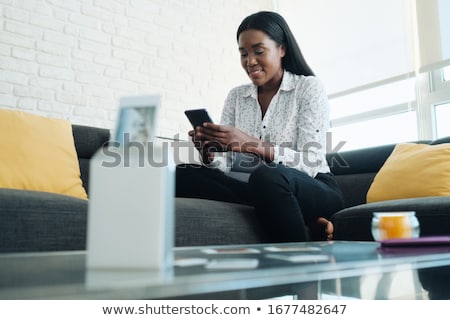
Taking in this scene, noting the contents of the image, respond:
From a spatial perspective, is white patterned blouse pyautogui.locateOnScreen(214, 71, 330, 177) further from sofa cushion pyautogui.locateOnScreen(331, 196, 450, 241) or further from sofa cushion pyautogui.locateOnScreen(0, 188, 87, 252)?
sofa cushion pyautogui.locateOnScreen(0, 188, 87, 252)

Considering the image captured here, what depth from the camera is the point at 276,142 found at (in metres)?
1.74

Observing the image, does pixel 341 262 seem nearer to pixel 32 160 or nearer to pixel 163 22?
pixel 32 160

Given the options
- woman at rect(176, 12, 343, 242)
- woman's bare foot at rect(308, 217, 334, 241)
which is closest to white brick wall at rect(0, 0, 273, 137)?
woman at rect(176, 12, 343, 242)

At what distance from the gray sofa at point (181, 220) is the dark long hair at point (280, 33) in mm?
650

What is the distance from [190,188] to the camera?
1661 millimetres

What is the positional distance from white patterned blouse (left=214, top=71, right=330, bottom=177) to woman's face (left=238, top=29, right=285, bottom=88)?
71 mm

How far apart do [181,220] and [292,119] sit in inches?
25.2

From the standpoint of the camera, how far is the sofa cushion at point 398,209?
1336 millimetres

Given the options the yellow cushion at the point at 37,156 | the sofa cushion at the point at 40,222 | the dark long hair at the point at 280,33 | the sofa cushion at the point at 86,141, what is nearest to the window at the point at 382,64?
the dark long hair at the point at 280,33

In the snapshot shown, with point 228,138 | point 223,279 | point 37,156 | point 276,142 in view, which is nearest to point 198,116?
point 228,138

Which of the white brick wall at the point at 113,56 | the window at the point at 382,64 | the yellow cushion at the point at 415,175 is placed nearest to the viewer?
the yellow cushion at the point at 415,175

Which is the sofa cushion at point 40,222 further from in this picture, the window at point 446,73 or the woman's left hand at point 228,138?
the window at point 446,73
